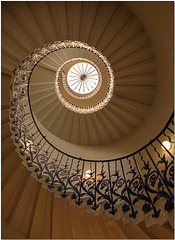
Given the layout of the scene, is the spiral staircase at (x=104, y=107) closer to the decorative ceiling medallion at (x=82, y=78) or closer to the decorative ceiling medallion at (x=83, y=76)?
the decorative ceiling medallion at (x=82, y=78)

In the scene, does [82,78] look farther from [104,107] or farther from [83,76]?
[104,107]

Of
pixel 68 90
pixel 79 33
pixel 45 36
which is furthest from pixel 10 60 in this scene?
pixel 68 90

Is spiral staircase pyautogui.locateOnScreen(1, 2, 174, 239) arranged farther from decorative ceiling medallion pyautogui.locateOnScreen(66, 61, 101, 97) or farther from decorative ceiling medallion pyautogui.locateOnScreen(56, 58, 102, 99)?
decorative ceiling medallion pyautogui.locateOnScreen(66, 61, 101, 97)

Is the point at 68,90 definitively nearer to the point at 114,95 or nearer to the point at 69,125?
the point at 69,125

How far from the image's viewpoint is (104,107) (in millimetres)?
7289

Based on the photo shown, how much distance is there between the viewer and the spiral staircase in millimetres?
3170

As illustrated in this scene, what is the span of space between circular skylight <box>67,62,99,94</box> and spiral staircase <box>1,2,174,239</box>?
4.38 m

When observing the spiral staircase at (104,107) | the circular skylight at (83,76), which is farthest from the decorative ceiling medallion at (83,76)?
the spiral staircase at (104,107)

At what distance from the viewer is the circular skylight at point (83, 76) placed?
11.4m

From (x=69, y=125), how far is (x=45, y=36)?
4362mm

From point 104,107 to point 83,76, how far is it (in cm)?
546

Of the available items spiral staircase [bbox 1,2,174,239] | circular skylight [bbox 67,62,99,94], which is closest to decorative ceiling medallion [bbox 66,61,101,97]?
circular skylight [bbox 67,62,99,94]

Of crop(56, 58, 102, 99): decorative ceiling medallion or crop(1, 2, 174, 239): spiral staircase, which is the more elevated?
crop(56, 58, 102, 99): decorative ceiling medallion

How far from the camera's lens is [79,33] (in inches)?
195
